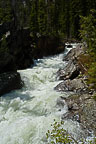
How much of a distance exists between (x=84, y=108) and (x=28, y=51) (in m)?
12.6

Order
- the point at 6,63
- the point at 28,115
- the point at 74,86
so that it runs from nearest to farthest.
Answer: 1. the point at 28,115
2. the point at 74,86
3. the point at 6,63

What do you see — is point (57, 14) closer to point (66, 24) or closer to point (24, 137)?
point (66, 24)

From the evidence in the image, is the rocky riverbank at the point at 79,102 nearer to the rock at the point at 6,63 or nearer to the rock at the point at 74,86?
the rock at the point at 74,86

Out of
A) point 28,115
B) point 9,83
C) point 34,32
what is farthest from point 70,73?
point 34,32

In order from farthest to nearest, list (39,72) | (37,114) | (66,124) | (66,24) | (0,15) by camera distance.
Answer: (66,24)
(0,15)
(39,72)
(37,114)
(66,124)

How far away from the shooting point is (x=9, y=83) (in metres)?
10.1

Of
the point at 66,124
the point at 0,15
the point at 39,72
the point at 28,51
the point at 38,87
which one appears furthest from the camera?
A: the point at 0,15

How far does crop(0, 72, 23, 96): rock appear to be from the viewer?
964 centimetres

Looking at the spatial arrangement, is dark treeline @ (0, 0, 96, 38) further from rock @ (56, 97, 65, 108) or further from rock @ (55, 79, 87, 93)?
rock @ (56, 97, 65, 108)

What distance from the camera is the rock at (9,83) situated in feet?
31.6

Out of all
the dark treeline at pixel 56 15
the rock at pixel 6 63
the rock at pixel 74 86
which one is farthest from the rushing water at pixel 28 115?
the dark treeline at pixel 56 15

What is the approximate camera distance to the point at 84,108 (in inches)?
268

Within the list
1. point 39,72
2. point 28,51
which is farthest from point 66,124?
point 28,51

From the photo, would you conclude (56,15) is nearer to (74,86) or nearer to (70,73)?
(70,73)
